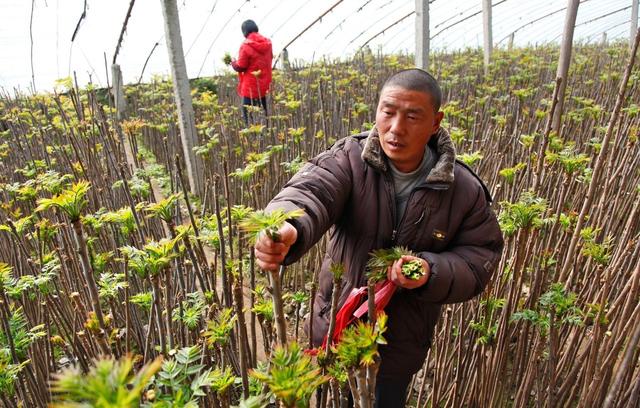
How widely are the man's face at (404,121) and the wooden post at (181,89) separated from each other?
2649mm

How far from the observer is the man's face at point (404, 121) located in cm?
107

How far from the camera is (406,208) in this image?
3.71ft

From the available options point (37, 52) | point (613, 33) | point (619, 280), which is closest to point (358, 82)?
point (619, 280)

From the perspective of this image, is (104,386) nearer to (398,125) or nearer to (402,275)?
(402,275)

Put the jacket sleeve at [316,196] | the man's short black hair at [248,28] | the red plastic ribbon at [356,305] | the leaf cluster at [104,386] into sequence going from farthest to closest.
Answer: the man's short black hair at [248,28] → the red plastic ribbon at [356,305] → the jacket sleeve at [316,196] → the leaf cluster at [104,386]

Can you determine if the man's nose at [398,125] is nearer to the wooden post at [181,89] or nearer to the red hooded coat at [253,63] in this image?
the wooden post at [181,89]

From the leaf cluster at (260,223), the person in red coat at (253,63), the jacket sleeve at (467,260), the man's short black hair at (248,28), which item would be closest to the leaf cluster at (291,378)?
the leaf cluster at (260,223)

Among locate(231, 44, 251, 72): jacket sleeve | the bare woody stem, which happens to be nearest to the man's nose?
the bare woody stem

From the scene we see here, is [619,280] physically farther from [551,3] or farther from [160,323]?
[551,3]

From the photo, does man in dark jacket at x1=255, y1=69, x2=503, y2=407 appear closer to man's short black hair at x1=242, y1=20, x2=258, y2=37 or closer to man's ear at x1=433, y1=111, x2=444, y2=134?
man's ear at x1=433, y1=111, x2=444, y2=134

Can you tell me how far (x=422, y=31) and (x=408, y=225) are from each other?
2.78 m

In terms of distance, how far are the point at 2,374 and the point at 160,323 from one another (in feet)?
1.22

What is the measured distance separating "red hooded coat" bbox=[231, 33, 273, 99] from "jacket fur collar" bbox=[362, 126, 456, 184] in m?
3.50

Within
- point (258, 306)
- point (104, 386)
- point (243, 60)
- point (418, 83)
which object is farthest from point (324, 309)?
point (243, 60)
